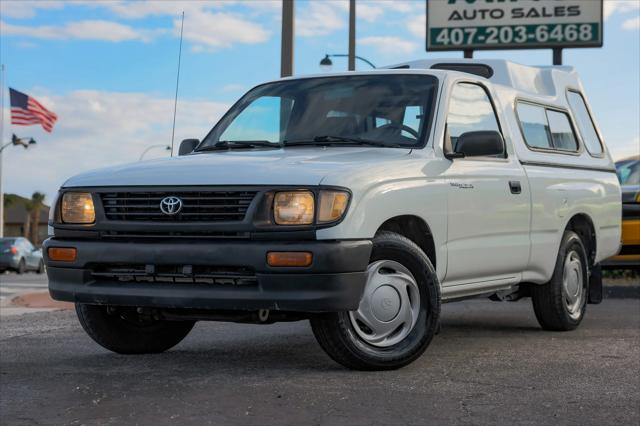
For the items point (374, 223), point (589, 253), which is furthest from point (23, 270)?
point (374, 223)

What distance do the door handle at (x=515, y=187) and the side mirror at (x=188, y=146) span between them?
7.18ft

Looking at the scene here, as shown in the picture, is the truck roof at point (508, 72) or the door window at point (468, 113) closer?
the door window at point (468, 113)

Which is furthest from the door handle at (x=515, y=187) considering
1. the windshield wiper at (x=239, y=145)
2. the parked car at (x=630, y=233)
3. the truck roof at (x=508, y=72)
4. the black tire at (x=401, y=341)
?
the parked car at (x=630, y=233)

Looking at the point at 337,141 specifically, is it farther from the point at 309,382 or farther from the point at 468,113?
the point at 309,382

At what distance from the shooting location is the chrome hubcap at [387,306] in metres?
5.77

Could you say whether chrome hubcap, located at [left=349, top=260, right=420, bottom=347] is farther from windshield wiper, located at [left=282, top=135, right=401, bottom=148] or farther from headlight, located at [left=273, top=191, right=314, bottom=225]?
windshield wiper, located at [left=282, top=135, right=401, bottom=148]

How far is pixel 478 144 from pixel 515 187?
2.83 ft

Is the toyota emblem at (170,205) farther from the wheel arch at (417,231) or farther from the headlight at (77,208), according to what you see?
the wheel arch at (417,231)

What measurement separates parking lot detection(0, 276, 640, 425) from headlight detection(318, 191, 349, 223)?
865 mm

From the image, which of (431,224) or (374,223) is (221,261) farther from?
(431,224)

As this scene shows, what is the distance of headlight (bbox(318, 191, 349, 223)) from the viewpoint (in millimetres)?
5387

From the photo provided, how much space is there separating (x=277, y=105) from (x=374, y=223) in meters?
1.79

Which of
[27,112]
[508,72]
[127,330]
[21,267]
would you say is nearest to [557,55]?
[508,72]

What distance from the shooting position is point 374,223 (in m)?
5.69
